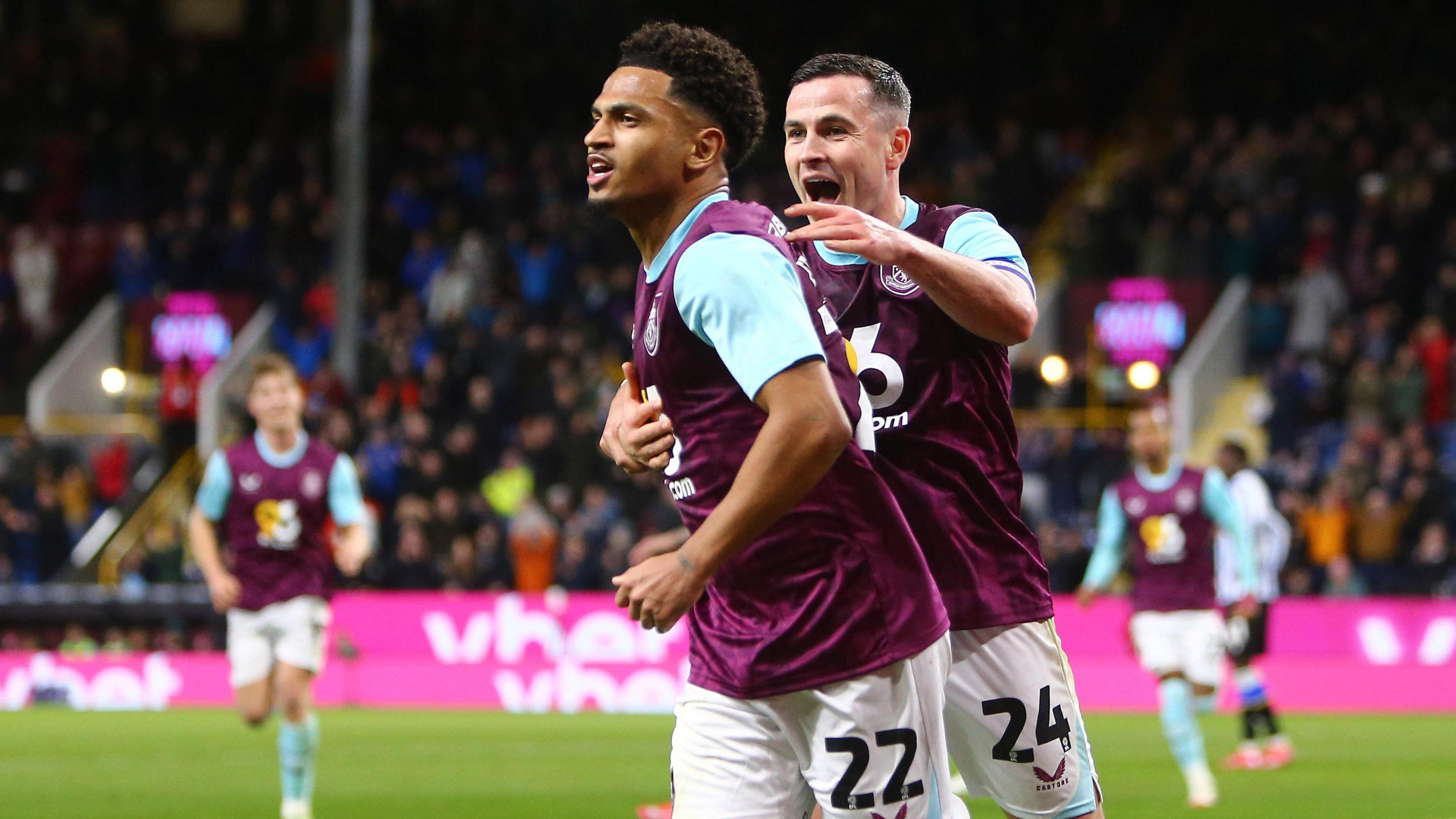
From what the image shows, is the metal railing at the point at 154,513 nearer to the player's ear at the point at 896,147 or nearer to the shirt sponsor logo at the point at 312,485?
the shirt sponsor logo at the point at 312,485

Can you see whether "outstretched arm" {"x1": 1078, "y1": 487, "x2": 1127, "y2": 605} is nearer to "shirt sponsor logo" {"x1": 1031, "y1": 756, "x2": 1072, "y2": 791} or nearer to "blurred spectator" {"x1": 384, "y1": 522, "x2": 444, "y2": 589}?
"shirt sponsor logo" {"x1": 1031, "y1": 756, "x2": 1072, "y2": 791}

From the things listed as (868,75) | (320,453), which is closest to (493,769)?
(320,453)

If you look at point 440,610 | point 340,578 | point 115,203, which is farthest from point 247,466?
point 115,203

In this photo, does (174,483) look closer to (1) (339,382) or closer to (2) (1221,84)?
(1) (339,382)

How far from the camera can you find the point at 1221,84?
82.9 feet

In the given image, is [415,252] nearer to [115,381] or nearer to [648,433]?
[115,381]

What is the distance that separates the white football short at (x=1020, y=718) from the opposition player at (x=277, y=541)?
17.2 ft

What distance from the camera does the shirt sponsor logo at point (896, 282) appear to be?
4754 mm

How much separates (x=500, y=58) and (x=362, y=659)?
1330 centimetres

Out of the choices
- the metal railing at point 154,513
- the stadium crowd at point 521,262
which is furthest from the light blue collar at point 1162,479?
the metal railing at point 154,513

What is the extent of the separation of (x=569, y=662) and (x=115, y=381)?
9.51 meters

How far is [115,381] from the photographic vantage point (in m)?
24.1

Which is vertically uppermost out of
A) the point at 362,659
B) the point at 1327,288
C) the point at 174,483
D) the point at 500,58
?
the point at 500,58

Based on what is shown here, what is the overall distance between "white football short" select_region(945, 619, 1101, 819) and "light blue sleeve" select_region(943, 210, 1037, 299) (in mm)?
902
